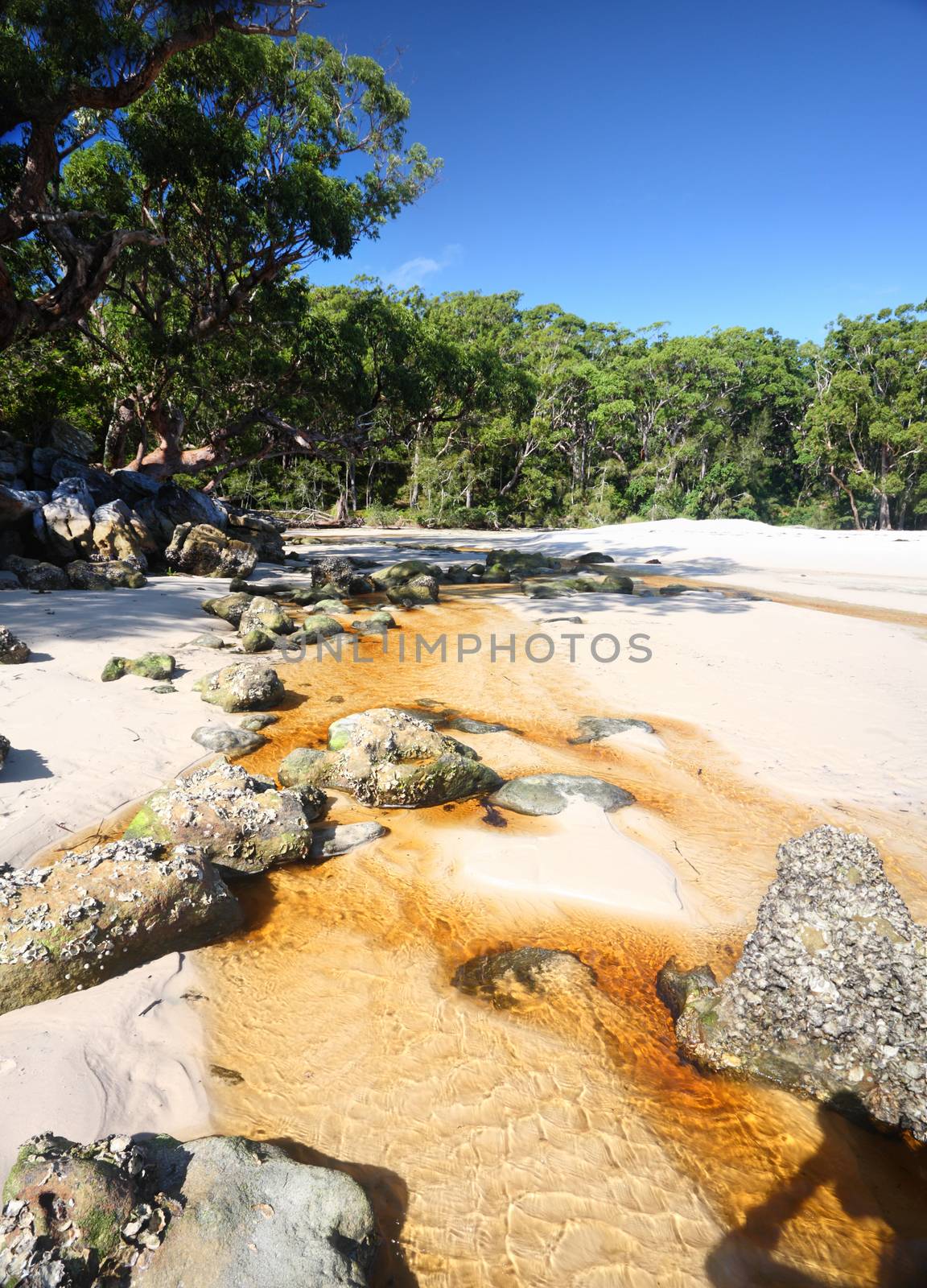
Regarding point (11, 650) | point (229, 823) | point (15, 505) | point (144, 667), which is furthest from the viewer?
point (15, 505)

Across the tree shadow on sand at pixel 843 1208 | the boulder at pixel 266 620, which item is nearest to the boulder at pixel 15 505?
the boulder at pixel 266 620

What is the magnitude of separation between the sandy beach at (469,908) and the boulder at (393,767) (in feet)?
0.60

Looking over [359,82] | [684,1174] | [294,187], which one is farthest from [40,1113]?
[359,82]

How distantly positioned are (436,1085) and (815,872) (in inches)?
76.9

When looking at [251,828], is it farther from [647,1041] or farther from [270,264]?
[270,264]

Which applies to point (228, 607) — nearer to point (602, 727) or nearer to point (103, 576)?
point (103, 576)

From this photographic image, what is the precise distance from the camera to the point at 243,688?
5949 mm

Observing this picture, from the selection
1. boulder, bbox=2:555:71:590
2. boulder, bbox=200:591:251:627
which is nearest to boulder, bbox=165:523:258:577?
boulder, bbox=2:555:71:590

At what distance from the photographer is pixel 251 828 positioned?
12.2 feet

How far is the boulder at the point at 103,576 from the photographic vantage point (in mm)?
10266

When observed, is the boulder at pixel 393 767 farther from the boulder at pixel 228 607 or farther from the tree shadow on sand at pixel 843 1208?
the boulder at pixel 228 607

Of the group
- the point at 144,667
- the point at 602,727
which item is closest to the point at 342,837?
the point at 602,727

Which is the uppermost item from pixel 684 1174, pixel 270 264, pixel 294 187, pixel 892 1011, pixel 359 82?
pixel 359 82

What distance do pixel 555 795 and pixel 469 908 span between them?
1.27 m
